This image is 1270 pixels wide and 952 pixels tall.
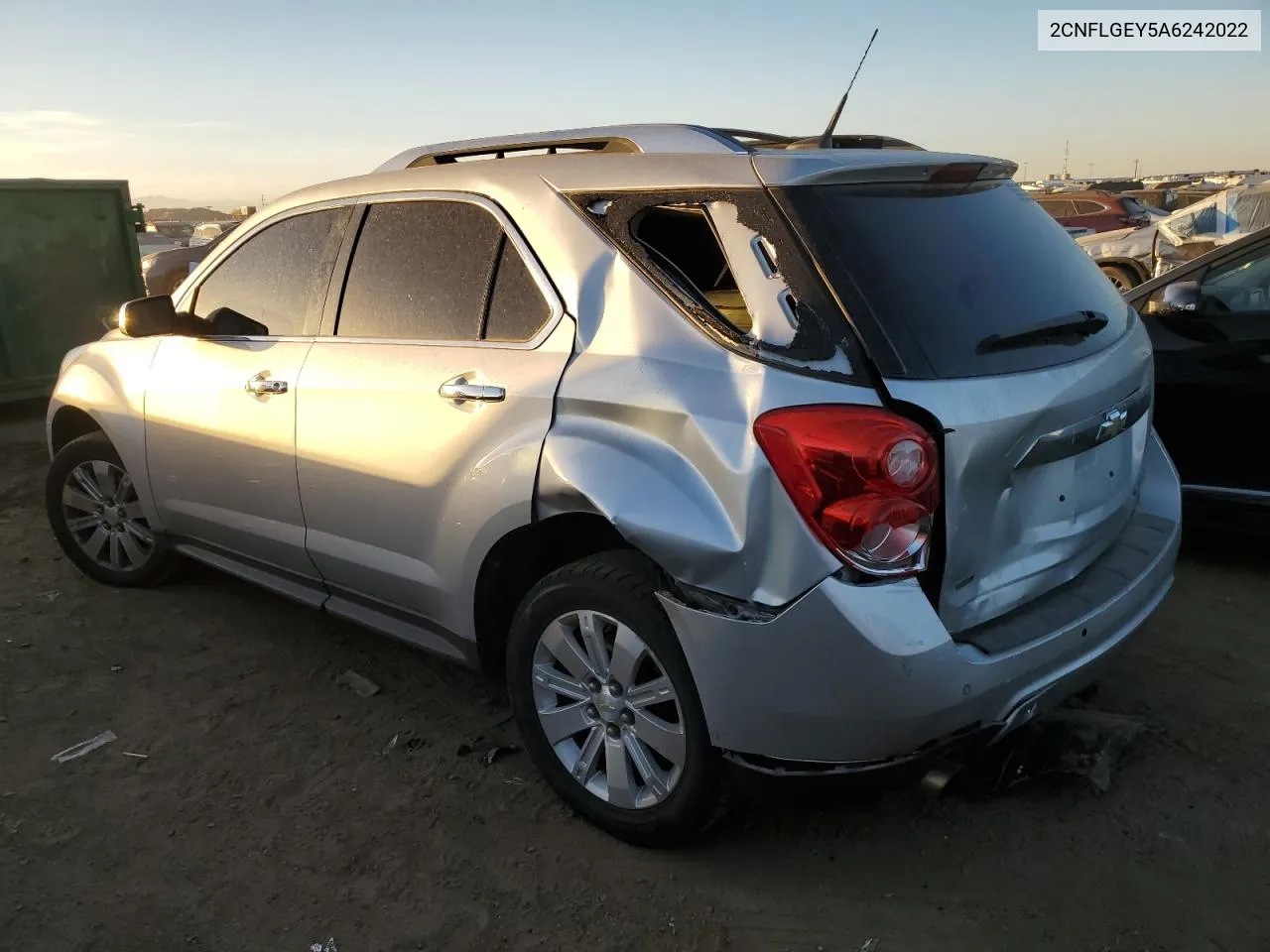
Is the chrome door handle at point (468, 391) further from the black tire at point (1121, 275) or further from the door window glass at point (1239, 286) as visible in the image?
the black tire at point (1121, 275)

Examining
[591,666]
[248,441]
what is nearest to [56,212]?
A: [248,441]

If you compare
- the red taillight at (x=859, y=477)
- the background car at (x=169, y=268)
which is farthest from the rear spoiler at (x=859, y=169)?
the background car at (x=169, y=268)

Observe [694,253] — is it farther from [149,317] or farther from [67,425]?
[67,425]

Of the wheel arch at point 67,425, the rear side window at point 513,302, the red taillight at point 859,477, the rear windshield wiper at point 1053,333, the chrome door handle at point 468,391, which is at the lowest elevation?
the wheel arch at point 67,425

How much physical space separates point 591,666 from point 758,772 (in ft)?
1.76

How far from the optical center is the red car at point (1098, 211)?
59.2 ft

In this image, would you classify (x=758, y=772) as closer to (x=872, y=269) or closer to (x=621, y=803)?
(x=621, y=803)

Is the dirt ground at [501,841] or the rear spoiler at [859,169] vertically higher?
the rear spoiler at [859,169]

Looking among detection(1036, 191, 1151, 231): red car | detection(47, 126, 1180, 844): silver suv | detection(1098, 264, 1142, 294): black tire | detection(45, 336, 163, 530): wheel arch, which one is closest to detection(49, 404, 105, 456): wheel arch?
detection(45, 336, 163, 530): wheel arch

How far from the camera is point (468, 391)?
2.77m

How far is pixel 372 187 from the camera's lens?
3305mm

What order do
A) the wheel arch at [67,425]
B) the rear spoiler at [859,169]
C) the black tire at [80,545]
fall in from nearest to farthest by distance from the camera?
1. the rear spoiler at [859,169]
2. the black tire at [80,545]
3. the wheel arch at [67,425]

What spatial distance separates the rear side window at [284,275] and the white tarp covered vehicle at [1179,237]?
10420 mm

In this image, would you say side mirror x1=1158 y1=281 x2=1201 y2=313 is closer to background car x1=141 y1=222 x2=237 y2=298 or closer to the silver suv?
the silver suv
